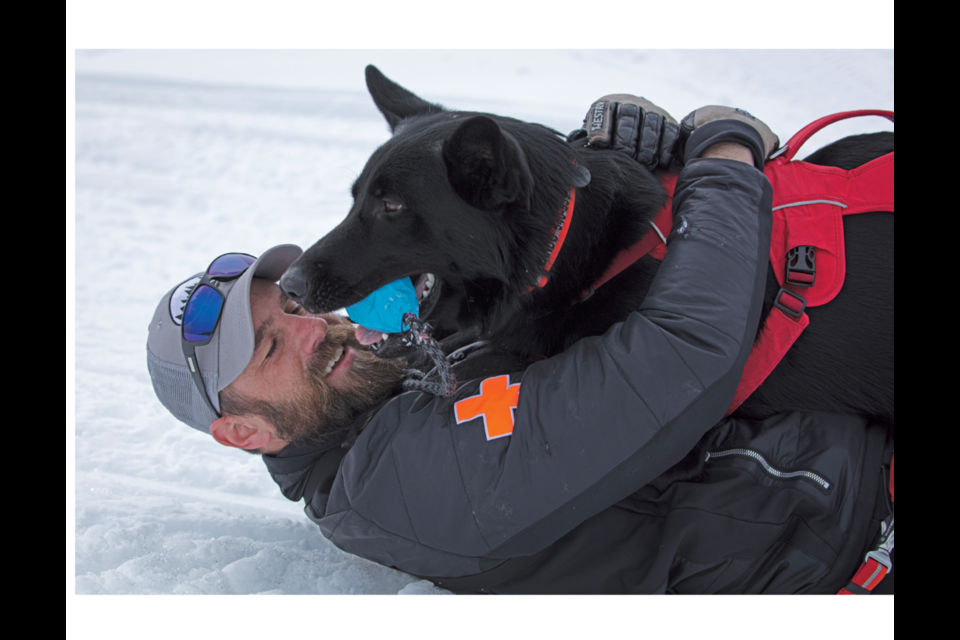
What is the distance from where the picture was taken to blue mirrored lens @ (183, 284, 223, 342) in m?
1.96

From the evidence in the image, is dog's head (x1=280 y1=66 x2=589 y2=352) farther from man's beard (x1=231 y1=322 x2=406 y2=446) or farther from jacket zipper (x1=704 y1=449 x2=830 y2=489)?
jacket zipper (x1=704 y1=449 x2=830 y2=489)

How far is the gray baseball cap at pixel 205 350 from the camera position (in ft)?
6.28

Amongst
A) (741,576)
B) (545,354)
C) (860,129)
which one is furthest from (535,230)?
(860,129)

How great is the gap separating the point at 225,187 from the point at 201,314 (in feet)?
9.43

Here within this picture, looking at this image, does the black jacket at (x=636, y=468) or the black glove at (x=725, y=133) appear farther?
the black glove at (x=725, y=133)

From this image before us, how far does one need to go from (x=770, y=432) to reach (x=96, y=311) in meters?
3.89

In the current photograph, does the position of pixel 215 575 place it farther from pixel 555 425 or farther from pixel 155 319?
pixel 555 425

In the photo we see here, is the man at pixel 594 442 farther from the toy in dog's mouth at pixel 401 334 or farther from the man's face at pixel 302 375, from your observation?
the toy in dog's mouth at pixel 401 334

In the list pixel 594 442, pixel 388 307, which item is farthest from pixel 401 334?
pixel 594 442

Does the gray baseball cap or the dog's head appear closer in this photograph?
the dog's head

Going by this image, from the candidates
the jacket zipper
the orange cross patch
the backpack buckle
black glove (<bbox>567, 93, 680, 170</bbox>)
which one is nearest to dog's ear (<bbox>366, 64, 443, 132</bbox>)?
black glove (<bbox>567, 93, 680, 170</bbox>)

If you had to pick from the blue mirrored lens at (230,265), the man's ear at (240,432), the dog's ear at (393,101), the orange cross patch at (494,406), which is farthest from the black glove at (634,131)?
the man's ear at (240,432)

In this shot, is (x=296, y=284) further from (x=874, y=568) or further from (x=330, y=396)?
(x=874, y=568)

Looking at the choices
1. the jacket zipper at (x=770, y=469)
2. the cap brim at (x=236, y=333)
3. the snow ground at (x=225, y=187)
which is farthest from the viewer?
the snow ground at (x=225, y=187)
